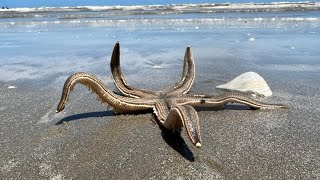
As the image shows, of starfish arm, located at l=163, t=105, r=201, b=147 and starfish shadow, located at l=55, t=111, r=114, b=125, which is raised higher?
starfish arm, located at l=163, t=105, r=201, b=147

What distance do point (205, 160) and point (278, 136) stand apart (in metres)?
1.01

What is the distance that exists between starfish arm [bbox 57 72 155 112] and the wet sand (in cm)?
17

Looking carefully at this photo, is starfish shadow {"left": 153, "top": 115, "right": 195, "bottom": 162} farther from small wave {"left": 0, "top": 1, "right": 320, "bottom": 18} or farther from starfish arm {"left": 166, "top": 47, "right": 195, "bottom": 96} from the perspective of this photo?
small wave {"left": 0, "top": 1, "right": 320, "bottom": 18}

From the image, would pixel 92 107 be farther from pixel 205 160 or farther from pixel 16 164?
pixel 205 160

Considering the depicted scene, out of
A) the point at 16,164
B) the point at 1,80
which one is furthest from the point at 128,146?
the point at 1,80

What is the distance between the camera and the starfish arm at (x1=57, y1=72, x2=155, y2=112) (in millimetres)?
3990

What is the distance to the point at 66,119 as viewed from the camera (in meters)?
4.64

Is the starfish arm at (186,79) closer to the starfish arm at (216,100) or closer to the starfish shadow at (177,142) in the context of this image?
the starfish arm at (216,100)

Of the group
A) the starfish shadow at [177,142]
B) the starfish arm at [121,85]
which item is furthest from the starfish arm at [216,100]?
the starfish shadow at [177,142]

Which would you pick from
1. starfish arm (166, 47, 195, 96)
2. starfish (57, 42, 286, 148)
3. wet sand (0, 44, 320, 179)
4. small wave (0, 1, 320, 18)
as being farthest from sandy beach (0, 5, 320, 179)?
small wave (0, 1, 320, 18)

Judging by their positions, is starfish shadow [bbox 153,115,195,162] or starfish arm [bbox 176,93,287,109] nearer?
starfish shadow [bbox 153,115,195,162]

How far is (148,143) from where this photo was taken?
12.7 feet

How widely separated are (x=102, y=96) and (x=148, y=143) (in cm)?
Answer: 76

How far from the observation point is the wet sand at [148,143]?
323 cm
